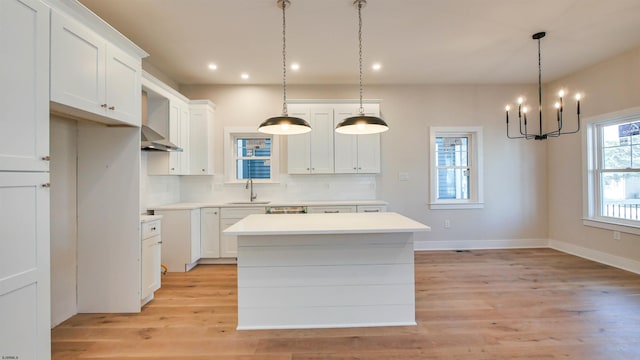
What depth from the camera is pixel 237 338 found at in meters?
2.22

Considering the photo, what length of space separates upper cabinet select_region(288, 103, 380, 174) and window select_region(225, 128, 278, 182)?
0.40 meters

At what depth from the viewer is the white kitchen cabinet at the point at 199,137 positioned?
14.5ft

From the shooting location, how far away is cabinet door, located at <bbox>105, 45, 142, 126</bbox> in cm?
235

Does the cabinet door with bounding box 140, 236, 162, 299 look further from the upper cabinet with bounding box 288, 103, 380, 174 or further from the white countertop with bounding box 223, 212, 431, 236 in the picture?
the upper cabinet with bounding box 288, 103, 380, 174

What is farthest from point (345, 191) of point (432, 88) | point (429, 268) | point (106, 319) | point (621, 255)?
point (621, 255)

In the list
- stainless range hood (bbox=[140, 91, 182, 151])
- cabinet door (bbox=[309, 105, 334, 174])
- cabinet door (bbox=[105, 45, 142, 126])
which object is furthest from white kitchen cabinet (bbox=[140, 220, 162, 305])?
cabinet door (bbox=[309, 105, 334, 174])

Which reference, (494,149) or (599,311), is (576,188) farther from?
(599,311)

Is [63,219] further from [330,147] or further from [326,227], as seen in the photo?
[330,147]

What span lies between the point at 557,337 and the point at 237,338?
2.41m

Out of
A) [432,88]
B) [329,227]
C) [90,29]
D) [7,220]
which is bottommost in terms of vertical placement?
[329,227]

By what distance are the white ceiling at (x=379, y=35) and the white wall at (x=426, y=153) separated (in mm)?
387

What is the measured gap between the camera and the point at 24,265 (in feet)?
5.21

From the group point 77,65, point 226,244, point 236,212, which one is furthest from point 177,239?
point 77,65

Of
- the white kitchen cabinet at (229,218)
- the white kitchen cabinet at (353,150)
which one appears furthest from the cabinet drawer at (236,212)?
the white kitchen cabinet at (353,150)
